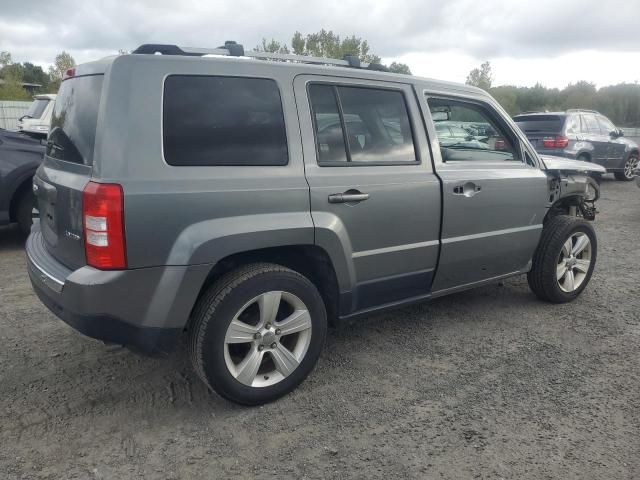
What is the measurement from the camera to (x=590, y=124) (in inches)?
480

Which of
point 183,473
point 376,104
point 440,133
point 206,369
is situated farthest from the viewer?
point 440,133

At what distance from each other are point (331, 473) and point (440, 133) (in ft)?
7.55

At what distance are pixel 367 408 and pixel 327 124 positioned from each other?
160 centimetres

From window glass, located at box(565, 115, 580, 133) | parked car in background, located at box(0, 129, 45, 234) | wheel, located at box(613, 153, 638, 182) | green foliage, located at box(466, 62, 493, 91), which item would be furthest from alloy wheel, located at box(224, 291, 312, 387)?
green foliage, located at box(466, 62, 493, 91)

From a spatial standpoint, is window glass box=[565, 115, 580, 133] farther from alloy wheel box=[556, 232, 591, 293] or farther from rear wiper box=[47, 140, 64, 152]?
rear wiper box=[47, 140, 64, 152]

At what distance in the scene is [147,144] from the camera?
2.54 metres

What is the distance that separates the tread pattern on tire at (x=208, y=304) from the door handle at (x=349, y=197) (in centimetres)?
56

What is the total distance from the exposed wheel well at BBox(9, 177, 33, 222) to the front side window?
4.63 m

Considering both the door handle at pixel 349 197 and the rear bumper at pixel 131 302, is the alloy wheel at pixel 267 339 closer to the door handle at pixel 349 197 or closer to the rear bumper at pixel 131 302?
the rear bumper at pixel 131 302

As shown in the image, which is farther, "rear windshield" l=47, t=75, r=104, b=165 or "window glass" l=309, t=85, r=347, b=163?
"window glass" l=309, t=85, r=347, b=163

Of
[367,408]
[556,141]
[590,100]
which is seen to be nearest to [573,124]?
[556,141]

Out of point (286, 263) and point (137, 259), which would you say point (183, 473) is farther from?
point (286, 263)

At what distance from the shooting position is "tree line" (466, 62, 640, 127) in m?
32.4

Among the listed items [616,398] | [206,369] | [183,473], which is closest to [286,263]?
[206,369]
